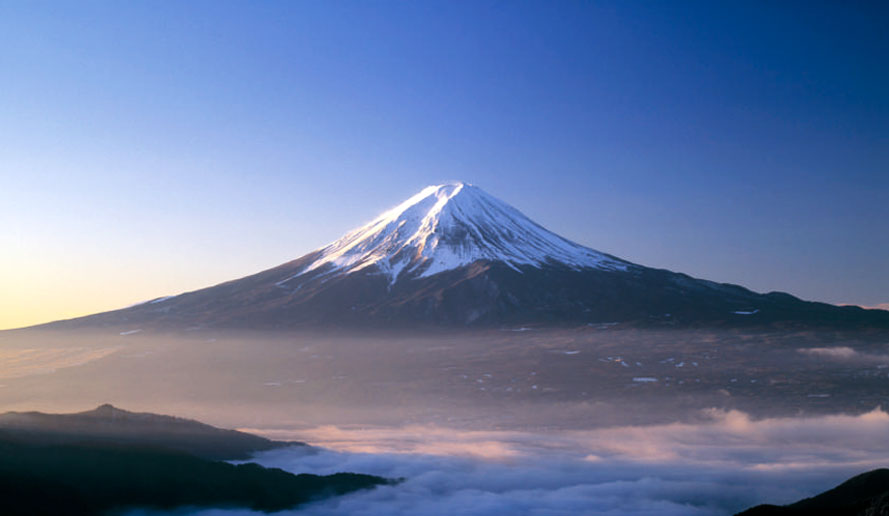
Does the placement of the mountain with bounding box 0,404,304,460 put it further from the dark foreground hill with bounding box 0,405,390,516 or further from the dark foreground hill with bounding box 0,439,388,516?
the dark foreground hill with bounding box 0,439,388,516

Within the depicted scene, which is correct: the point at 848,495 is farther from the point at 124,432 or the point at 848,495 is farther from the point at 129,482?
the point at 124,432

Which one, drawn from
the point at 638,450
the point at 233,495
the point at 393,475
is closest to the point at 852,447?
the point at 638,450

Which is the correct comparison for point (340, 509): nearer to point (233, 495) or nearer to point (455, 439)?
point (233, 495)

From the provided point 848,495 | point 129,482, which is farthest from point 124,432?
point 848,495

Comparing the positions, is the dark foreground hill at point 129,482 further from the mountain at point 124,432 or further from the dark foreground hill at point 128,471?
the mountain at point 124,432

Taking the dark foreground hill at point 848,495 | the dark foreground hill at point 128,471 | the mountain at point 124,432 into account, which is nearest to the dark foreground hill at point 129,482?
the dark foreground hill at point 128,471
